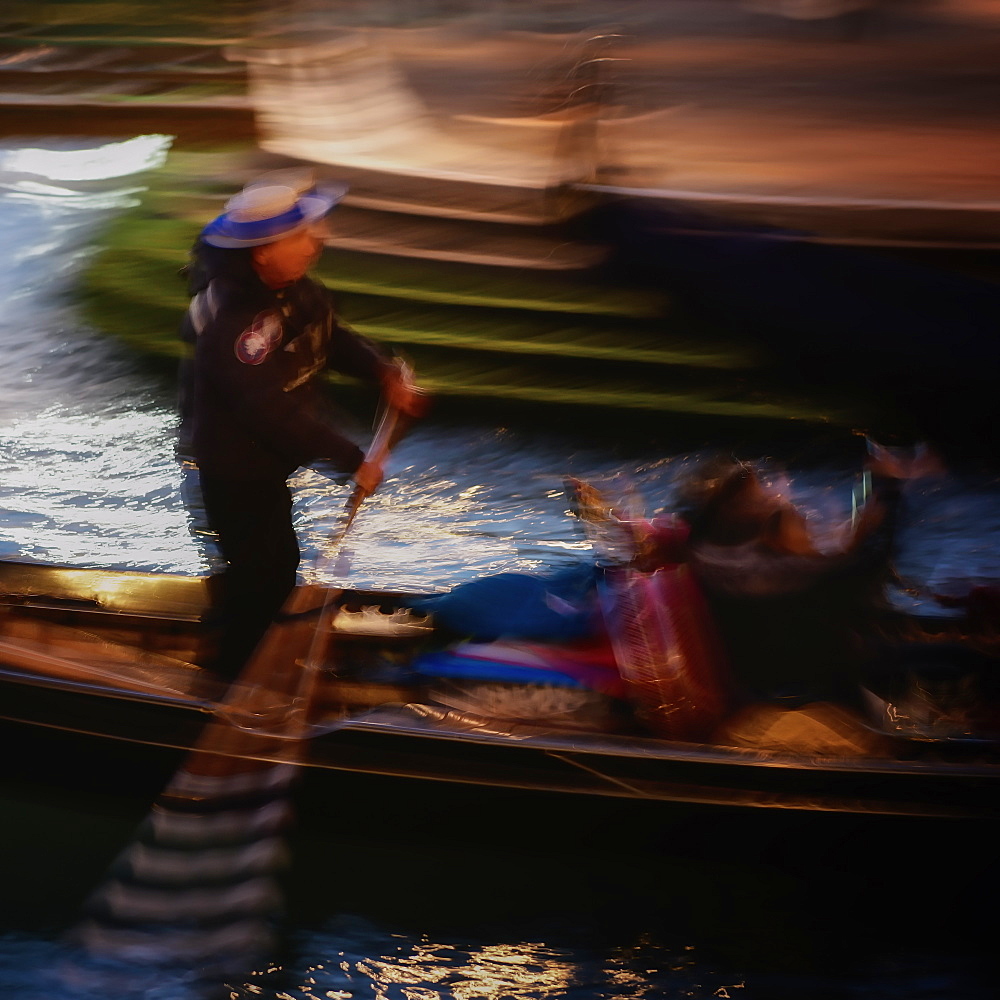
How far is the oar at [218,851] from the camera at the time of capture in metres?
2.54

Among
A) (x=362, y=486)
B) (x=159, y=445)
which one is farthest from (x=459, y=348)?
(x=362, y=486)

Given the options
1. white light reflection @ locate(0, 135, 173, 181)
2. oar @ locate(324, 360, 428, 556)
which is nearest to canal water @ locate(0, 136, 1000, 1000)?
oar @ locate(324, 360, 428, 556)

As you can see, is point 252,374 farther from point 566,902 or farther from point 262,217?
point 566,902

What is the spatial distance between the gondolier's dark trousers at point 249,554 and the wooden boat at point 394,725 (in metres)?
0.12

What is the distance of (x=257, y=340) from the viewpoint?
Result: 241 centimetres

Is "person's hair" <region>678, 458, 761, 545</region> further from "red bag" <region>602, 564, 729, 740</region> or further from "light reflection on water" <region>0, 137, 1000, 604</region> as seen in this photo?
"light reflection on water" <region>0, 137, 1000, 604</region>

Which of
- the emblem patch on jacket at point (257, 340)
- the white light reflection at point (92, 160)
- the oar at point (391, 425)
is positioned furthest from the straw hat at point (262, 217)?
the white light reflection at point (92, 160)

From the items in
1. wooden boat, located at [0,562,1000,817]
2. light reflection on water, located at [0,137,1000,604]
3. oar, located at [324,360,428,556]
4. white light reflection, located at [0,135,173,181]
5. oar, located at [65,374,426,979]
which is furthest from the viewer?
white light reflection, located at [0,135,173,181]

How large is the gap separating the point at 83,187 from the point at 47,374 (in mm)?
2784

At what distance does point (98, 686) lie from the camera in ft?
8.52

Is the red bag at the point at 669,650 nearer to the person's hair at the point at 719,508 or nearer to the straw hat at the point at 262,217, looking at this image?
the person's hair at the point at 719,508

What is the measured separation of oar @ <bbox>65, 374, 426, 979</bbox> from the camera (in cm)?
254

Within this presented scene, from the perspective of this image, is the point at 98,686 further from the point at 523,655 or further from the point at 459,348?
the point at 459,348

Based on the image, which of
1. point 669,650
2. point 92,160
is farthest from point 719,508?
point 92,160
